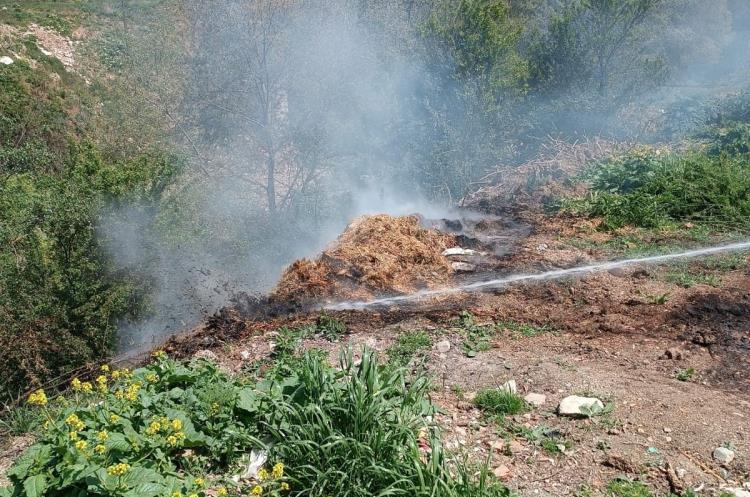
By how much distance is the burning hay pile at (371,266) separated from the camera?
6633 mm

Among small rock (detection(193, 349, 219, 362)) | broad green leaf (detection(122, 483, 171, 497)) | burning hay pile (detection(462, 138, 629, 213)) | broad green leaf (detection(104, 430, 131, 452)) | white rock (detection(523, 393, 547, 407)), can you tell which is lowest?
white rock (detection(523, 393, 547, 407))

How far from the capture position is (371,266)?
7043mm

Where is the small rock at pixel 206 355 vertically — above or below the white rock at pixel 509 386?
above

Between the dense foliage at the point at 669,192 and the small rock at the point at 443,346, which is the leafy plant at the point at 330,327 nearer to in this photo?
the small rock at the point at 443,346

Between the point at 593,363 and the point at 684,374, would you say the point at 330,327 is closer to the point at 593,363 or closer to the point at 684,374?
the point at 593,363

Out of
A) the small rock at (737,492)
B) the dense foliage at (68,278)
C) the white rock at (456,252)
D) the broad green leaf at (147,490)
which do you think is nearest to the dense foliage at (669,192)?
the white rock at (456,252)

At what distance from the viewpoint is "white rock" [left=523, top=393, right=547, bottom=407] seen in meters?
4.01

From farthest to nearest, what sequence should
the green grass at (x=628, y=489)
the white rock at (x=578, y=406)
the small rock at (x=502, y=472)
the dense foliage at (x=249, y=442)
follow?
the white rock at (x=578, y=406) < the small rock at (x=502, y=472) < the green grass at (x=628, y=489) < the dense foliage at (x=249, y=442)

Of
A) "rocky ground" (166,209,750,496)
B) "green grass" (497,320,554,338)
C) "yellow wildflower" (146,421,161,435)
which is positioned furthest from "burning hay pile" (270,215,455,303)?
"yellow wildflower" (146,421,161,435)

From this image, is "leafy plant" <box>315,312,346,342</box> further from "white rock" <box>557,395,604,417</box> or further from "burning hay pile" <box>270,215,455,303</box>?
"white rock" <box>557,395,604,417</box>

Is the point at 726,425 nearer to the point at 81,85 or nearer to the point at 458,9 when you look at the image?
the point at 458,9

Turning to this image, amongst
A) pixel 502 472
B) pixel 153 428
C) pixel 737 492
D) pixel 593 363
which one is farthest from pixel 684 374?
pixel 153 428

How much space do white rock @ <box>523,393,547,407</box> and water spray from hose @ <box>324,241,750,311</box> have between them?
2474 mm

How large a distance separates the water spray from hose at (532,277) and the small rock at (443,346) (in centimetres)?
137
